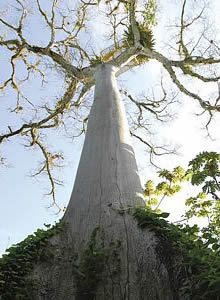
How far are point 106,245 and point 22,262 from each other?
0.74 metres

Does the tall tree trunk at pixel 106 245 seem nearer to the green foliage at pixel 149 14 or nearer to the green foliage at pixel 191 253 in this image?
the green foliage at pixel 191 253

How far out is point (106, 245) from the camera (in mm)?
2660

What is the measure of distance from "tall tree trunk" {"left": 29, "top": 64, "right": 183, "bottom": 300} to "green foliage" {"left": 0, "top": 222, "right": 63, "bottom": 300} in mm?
79

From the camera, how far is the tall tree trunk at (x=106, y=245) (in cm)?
223

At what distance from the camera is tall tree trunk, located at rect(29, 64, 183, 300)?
2230 millimetres

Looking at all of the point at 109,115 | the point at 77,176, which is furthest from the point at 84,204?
the point at 109,115

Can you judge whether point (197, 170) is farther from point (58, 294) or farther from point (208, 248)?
point (58, 294)

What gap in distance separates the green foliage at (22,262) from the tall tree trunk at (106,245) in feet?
0.26

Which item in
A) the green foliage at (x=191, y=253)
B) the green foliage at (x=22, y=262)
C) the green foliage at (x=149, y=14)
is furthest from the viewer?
the green foliage at (x=149, y=14)

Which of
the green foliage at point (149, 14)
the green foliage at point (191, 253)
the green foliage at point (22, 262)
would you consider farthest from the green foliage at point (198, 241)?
the green foliage at point (149, 14)

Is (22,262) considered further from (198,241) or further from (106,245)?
(198,241)

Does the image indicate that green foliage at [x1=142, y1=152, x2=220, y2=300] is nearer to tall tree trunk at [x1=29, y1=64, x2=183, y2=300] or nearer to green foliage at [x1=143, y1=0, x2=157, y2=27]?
tall tree trunk at [x1=29, y1=64, x2=183, y2=300]

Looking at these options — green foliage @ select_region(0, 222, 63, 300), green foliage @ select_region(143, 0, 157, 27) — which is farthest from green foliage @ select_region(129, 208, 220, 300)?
green foliage @ select_region(143, 0, 157, 27)

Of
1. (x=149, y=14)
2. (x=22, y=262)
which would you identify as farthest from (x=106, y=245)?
(x=149, y=14)
